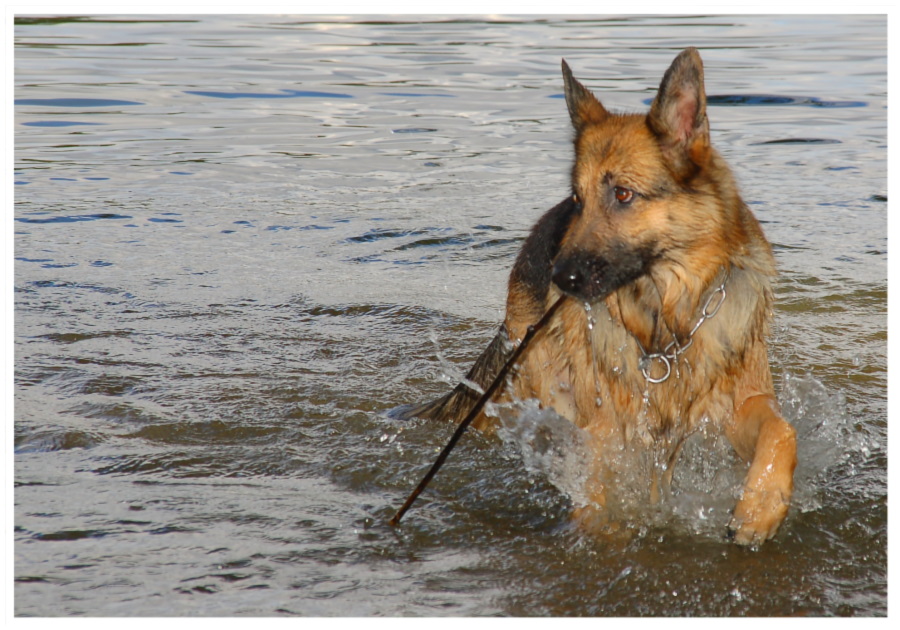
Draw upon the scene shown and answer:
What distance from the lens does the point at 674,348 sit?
14.6 ft

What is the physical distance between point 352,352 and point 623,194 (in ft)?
9.10

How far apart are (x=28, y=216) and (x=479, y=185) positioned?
4.69 meters

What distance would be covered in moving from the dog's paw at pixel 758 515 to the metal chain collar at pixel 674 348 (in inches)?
28.4

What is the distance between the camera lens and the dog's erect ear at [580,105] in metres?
4.50

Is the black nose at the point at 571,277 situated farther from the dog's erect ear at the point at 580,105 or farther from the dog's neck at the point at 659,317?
the dog's erect ear at the point at 580,105

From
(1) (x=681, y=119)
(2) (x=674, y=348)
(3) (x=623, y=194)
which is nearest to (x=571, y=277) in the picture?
(3) (x=623, y=194)

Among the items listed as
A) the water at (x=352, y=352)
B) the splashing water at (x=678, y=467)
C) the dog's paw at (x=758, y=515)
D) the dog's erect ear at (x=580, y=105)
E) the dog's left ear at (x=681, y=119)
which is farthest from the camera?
the dog's erect ear at (x=580, y=105)

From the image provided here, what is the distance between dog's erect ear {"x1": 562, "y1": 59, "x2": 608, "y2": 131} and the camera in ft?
14.8

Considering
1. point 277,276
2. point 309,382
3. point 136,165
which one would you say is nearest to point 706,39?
point 136,165

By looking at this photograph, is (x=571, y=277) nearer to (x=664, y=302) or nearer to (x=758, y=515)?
(x=664, y=302)

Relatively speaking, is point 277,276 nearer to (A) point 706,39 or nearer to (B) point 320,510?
(B) point 320,510

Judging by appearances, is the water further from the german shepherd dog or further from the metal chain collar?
the metal chain collar

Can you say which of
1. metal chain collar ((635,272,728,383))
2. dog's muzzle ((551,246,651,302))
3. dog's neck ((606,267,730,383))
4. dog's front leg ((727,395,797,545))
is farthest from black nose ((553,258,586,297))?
dog's front leg ((727,395,797,545))

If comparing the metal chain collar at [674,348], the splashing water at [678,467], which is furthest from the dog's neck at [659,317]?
the splashing water at [678,467]
